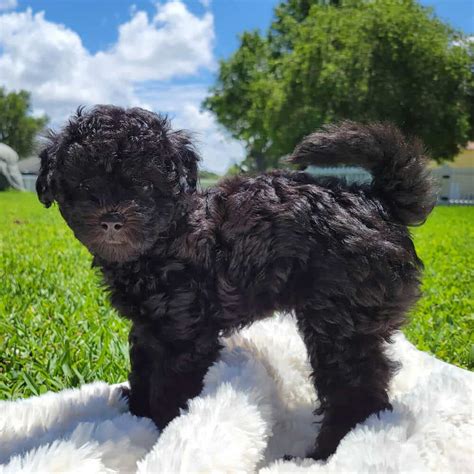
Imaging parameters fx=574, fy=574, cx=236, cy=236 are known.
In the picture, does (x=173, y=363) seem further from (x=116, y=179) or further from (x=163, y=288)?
Result: (x=116, y=179)

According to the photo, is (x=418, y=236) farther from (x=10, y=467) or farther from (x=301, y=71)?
(x=301, y=71)

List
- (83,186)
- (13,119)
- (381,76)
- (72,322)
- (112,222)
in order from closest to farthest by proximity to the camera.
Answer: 1. (112,222)
2. (83,186)
3. (72,322)
4. (381,76)
5. (13,119)

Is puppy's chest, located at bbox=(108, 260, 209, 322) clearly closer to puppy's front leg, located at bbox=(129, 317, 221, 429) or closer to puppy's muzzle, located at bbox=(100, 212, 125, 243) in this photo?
puppy's front leg, located at bbox=(129, 317, 221, 429)

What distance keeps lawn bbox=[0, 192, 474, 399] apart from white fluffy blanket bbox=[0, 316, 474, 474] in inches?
16.8

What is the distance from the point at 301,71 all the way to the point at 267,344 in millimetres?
23228

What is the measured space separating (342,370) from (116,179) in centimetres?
117

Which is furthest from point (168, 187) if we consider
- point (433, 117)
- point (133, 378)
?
point (433, 117)

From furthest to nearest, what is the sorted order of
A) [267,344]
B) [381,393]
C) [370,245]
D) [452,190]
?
[452,190]
[267,344]
[381,393]
[370,245]

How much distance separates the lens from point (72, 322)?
153 inches

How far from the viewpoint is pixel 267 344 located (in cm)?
307

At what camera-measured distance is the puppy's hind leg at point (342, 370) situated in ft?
7.48

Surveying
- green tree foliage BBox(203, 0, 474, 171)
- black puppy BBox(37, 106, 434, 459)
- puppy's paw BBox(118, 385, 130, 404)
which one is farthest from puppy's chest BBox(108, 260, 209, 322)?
green tree foliage BBox(203, 0, 474, 171)

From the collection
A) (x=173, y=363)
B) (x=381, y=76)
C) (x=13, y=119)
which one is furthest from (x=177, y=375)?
(x=13, y=119)

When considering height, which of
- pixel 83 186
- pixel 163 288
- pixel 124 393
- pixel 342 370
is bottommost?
pixel 124 393
